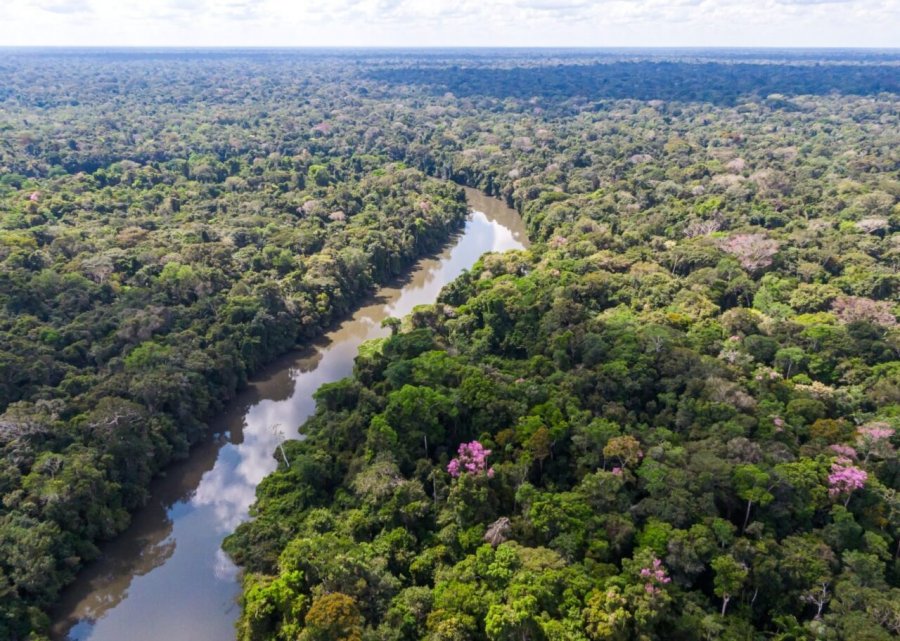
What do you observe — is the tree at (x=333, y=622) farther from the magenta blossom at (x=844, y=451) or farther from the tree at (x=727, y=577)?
the magenta blossom at (x=844, y=451)

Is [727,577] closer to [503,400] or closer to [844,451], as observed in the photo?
[844,451]

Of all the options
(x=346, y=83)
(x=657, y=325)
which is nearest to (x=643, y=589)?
(x=657, y=325)

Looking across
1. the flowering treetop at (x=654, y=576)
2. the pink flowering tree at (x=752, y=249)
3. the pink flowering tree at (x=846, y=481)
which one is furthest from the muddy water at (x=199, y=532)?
the pink flowering tree at (x=752, y=249)

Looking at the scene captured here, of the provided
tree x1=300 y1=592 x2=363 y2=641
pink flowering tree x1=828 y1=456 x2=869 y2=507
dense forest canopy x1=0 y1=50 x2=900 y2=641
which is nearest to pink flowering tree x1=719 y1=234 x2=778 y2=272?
dense forest canopy x1=0 y1=50 x2=900 y2=641

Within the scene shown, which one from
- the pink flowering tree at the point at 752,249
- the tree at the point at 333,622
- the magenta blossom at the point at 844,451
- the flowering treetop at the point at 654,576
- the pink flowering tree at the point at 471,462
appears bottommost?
the tree at the point at 333,622

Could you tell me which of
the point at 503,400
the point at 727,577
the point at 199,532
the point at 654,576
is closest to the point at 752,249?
the point at 503,400
